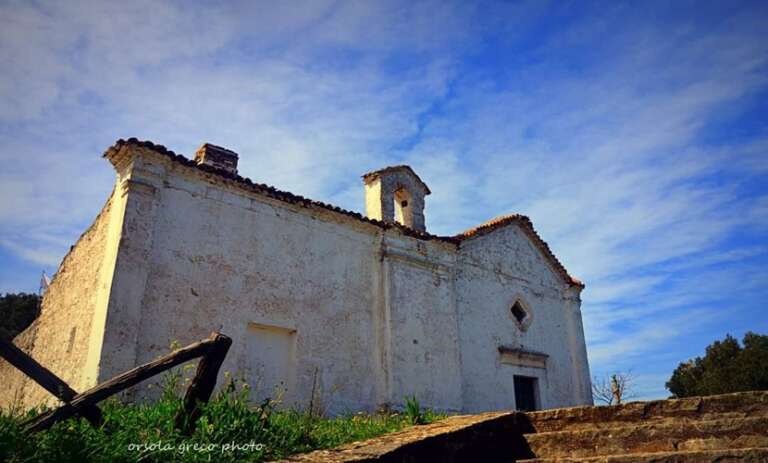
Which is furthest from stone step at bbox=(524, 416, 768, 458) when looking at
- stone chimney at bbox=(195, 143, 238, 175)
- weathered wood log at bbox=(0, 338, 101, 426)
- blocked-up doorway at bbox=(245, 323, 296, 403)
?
stone chimney at bbox=(195, 143, 238, 175)

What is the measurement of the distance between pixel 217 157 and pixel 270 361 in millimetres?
4375

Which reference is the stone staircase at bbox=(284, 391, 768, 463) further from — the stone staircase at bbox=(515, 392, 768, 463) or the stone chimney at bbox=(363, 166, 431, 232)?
the stone chimney at bbox=(363, 166, 431, 232)

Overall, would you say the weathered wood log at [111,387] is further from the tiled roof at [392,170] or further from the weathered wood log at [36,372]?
the tiled roof at [392,170]

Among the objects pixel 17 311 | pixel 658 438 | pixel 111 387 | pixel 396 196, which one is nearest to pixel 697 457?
pixel 658 438

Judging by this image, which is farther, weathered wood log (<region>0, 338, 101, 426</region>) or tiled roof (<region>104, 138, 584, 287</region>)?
tiled roof (<region>104, 138, 584, 287</region>)

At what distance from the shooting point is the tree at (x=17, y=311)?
84.9 ft

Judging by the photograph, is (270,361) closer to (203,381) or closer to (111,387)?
(203,381)

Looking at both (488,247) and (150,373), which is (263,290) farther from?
(488,247)

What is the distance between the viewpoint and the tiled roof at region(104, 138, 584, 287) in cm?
977

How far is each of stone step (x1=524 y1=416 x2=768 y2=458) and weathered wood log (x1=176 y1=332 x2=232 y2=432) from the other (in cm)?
349

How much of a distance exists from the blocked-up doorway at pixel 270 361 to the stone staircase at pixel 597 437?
4.44 meters

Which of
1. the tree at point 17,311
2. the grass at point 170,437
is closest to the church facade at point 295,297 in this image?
the grass at point 170,437

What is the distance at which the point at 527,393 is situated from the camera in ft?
48.3

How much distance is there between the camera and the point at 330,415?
1063cm
